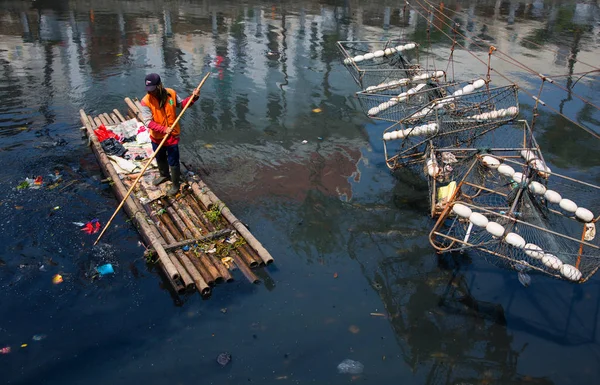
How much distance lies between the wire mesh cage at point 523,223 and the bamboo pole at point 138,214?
10.3 ft

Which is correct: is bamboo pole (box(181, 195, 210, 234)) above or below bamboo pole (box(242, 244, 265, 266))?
above

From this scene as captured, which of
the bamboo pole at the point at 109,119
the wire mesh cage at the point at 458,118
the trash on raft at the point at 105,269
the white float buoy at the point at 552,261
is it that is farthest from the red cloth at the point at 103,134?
the white float buoy at the point at 552,261

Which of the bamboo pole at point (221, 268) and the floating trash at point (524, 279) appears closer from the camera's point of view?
the bamboo pole at point (221, 268)

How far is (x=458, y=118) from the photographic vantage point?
24.9 ft

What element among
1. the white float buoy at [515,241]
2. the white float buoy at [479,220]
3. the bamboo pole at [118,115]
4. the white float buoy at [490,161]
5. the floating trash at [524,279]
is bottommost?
the floating trash at [524,279]

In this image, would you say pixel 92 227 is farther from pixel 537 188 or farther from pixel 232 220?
pixel 537 188

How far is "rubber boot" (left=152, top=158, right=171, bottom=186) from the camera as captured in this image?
7200 mm

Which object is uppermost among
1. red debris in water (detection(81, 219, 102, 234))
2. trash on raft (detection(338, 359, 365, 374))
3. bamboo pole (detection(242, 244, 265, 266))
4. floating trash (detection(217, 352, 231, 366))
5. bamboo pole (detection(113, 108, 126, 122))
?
bamboo pole (detection(113, 108, 126, 122))

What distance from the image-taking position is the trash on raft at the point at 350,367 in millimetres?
4938

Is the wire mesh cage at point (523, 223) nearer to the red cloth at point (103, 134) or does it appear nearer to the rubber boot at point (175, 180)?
the rubber boot at point (175, 180)

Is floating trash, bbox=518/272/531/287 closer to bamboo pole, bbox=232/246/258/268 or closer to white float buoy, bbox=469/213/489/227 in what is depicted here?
white float buoy, bbox=469/213/489/227

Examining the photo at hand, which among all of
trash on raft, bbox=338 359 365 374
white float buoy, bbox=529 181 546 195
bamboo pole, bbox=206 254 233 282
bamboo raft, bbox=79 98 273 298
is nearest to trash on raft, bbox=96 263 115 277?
bamboo raft, bbox=79 98 273 298

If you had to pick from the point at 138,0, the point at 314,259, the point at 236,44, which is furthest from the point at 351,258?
the point at 138,0

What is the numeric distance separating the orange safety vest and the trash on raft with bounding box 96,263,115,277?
1.98 metres
